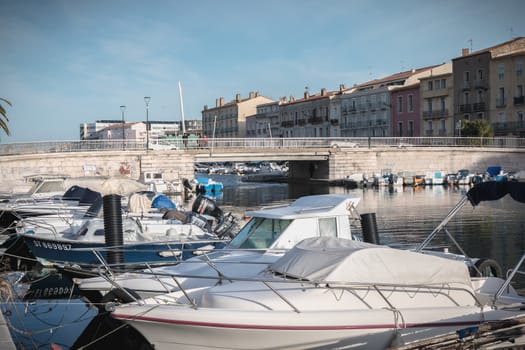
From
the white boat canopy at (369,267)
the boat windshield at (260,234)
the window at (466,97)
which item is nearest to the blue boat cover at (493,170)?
the window at (466,97)

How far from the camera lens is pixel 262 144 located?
60.4 m

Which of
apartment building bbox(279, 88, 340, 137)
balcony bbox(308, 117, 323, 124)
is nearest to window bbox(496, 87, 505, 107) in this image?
apartment building bbox(279, 88, 340, 137)

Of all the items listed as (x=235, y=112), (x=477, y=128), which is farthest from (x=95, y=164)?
(x=235, y=112)

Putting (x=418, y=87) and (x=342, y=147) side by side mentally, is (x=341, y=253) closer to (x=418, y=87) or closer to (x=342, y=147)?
(x=342, y=147)

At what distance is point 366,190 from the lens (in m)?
54.9

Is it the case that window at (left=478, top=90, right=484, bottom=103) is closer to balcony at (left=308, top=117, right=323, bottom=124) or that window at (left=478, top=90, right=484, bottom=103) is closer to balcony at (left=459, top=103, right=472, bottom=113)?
balcony at (left=459, top=103, right=472, bottom=113)

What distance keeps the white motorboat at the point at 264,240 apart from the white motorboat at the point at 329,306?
4.21 feet

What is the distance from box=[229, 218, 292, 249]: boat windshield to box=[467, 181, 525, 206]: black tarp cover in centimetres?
386

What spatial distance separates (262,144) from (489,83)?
2868cm

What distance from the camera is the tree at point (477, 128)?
64.4 m

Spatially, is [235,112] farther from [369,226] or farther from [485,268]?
[485,268]

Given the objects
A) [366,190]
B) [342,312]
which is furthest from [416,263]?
[366,190]

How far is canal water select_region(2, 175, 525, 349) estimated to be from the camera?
12.3 meters

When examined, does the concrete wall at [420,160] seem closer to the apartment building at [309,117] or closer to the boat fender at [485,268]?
the apartment building at [309,117]
